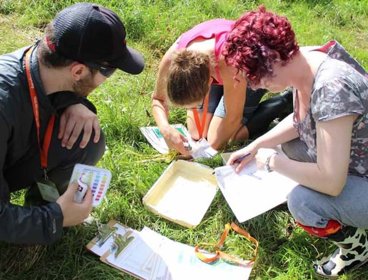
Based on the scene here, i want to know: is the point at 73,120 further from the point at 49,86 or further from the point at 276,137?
the point at 276,137

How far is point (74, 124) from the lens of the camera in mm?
2312

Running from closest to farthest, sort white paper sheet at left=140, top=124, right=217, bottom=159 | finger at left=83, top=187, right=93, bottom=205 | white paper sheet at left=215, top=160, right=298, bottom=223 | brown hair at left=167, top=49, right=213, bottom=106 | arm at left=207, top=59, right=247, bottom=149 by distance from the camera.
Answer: finger at left=83, top=187, right=93, bottom=205 < white paper sheet at left=215, top=160, right=298, bottom=223 < brown hair at left=167, top=49, right=213, bottom=106 < arm at left=207, top=59, right=247, bottom=149 < white paper sheet at left=140, top=124, right=217, bottom=159

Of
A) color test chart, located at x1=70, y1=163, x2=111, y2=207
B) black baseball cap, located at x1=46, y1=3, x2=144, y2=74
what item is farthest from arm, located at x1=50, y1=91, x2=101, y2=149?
black baseball cap, located at x1=46, y1=3, x2=144, y2=74

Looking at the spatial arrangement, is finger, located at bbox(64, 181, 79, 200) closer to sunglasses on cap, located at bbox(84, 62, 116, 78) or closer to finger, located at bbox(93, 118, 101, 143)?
finger, located at bbox(93, 118, 101, 143)

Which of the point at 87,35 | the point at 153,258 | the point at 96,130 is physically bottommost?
the point at 153,258

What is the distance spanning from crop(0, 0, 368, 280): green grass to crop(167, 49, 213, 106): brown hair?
20.8 inches

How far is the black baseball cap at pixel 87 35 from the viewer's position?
1.86 meters

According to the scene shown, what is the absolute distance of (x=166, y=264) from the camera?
7.68 feet

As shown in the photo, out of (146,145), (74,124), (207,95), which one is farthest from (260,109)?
(74,124)

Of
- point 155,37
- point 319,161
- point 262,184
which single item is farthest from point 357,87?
point 155,37

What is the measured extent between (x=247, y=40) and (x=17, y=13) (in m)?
3.13

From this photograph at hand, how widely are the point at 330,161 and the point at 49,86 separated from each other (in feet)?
3.93

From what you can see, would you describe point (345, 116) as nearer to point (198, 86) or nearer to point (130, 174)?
point (198, 86)

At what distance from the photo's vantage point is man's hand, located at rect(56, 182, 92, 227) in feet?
6.66
